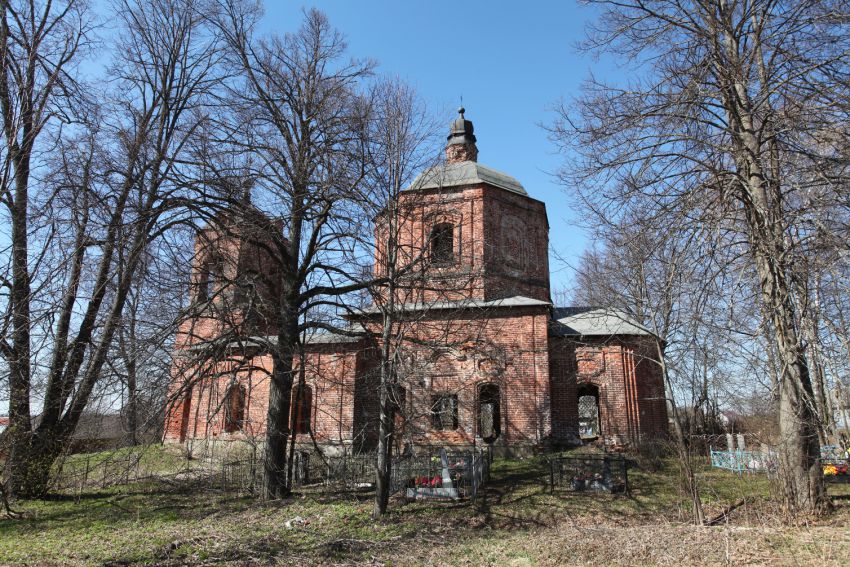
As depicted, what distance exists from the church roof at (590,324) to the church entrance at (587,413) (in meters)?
1.69

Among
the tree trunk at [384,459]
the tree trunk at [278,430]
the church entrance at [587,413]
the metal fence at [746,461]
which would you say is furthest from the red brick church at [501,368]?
the tree trunk at [384,459]

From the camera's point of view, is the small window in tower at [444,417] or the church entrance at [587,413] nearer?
the small window in tower at [444,417]

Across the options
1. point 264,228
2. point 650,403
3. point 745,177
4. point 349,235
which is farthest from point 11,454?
point 650,403

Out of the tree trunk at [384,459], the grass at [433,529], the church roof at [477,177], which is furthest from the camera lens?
the church roof at [477,177]

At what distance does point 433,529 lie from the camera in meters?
8.91

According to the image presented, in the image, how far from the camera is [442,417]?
1714 centimetres

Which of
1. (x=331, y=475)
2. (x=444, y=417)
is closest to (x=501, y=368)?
(x=444, y=417)

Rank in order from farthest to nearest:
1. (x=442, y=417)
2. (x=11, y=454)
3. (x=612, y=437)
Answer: (x=442, y=417), (x=612, y=437), (x=11, y=454)

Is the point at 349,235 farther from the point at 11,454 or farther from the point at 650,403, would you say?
the point at 650,403

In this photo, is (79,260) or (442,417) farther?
(442,417)

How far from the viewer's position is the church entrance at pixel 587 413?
17172 millimetres

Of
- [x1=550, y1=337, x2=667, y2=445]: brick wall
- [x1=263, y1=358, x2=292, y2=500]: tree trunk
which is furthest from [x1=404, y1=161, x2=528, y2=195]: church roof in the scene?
[x1=263, y1=358, x2=292, y2=500]: tree trunk

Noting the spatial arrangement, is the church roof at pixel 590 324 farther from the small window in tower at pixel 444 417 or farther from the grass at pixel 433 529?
the grass at pixel 433 529

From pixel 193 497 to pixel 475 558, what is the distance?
681 centimetres
